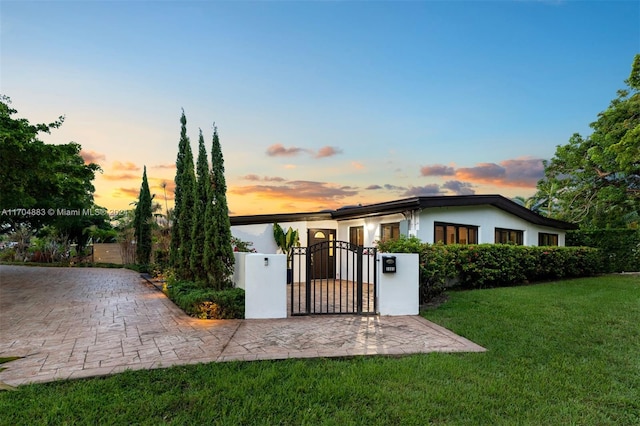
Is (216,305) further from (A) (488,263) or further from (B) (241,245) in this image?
(A) (488,263)

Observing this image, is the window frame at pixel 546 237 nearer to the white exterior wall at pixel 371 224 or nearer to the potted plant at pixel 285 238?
the white exterior wall at pixel 371 224

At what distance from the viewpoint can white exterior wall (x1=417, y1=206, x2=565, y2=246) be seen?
1125cm

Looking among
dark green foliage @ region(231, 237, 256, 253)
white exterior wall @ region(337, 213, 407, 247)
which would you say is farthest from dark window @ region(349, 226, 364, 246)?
dark green foliage @ region(231, 237, 256, 253)

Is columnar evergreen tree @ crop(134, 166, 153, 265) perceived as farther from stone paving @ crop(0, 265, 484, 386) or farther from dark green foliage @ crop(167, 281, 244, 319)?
dark green foliage @ crop(167, 281, 244, 319)

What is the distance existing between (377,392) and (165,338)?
354 centimetres

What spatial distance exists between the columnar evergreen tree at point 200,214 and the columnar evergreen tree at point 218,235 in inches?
25.0

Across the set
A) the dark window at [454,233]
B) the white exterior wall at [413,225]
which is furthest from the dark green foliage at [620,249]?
the dark window at [454,233]

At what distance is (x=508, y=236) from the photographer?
46.5ft

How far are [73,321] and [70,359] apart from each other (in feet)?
8.84

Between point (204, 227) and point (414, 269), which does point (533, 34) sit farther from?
point (204, 227)

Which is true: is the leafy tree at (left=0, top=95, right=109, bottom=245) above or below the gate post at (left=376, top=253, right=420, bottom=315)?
above

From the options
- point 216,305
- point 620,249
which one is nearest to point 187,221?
point 216,305

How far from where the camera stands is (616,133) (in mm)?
14281

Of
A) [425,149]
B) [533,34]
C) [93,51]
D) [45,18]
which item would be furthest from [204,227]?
[533,34]
